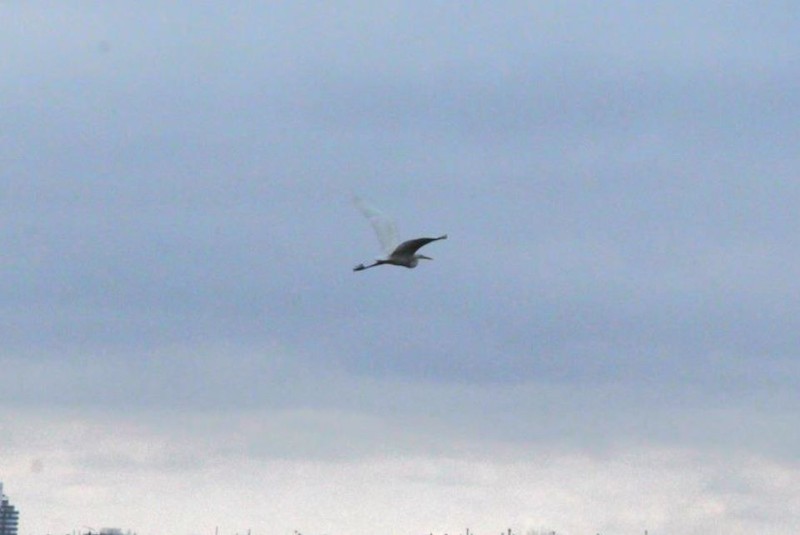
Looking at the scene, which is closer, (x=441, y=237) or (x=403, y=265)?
(x=441, y=237)

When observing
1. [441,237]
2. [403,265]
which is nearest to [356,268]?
[403,265]

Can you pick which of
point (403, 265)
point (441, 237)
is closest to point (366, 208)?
point (403, 265)

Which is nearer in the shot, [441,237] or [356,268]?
[441,237]

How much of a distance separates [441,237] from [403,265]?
18.0 meters

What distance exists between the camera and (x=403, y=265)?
510 ft

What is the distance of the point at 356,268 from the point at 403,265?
375 cm

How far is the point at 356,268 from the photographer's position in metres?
154

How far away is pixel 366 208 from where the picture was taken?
158 meters

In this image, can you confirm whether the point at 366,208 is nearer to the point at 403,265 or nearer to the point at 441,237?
the point at 403,265

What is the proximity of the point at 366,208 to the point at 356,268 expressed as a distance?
236 inches

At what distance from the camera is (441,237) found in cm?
13775

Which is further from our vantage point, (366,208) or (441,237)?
(366,208)

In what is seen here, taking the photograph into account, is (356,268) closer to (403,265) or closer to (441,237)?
(403,265)
